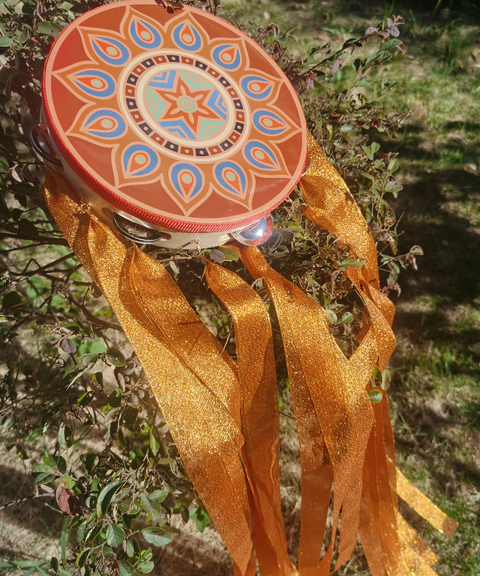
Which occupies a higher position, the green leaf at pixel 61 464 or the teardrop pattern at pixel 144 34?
the teardrop pattern at pixel 144 34

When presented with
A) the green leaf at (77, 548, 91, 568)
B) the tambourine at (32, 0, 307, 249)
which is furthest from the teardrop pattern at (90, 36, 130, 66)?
the green leaf at (77, 548, 91, 568)

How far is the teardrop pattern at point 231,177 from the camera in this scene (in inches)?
53.8

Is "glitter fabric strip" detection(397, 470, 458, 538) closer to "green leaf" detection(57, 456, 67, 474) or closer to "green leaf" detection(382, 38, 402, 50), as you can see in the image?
"green leaf" detection(57, 456, 67, 474)

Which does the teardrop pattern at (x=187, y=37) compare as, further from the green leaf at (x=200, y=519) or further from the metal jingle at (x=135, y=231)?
the green leaf at (x=200, y=519)

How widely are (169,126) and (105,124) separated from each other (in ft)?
0.61

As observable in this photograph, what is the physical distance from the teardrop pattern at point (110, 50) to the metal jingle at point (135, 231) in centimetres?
47

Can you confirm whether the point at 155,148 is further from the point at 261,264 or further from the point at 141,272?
the point at 261,264

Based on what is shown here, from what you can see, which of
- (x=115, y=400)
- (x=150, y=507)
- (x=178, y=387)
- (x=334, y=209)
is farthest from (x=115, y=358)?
(x=334, y=209)

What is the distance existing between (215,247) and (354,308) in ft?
1.78

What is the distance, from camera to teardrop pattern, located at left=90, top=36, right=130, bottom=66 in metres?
1.38

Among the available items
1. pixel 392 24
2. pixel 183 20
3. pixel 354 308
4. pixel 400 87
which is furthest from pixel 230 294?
pixel 400 87

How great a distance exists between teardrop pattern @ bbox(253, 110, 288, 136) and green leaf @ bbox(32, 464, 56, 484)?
1192 millimetres

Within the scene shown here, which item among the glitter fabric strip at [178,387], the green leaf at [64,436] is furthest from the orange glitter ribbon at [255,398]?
the green leaf at [64,436]

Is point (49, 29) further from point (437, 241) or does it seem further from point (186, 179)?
point (437, 241)
